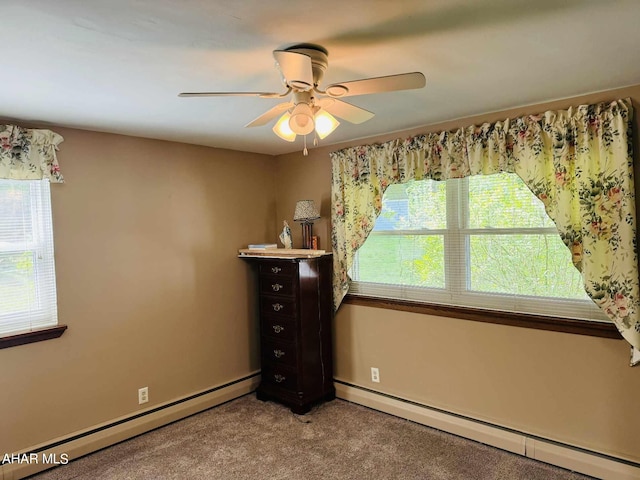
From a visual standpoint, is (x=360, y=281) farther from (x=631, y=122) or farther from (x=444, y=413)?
(x=631, y=122)

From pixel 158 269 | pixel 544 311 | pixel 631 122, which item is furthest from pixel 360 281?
pixel 631 122

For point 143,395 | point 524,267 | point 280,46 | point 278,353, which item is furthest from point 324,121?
point 143,395

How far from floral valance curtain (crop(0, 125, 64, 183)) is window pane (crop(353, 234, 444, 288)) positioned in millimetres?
2325

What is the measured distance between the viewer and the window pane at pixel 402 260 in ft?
10.5

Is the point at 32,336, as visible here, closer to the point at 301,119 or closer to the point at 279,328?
the point at 279,328

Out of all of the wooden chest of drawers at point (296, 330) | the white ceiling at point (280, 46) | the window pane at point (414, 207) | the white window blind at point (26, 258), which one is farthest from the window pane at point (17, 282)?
the window pane at point (414, 207)

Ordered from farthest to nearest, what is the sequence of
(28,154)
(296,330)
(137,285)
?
1. (296,330)
2. (137,285)
3. (28,154)

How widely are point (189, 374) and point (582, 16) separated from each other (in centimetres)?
346

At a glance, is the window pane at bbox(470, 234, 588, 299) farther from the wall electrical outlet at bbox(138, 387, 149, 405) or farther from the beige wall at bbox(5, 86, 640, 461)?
the wall electrical outlet at bbox(138, 387, 149, 405)

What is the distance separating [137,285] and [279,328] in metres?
1.18

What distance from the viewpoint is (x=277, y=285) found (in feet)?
11.8

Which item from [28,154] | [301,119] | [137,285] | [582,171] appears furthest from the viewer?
[137,285]

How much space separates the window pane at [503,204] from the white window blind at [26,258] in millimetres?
2878

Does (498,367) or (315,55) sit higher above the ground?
(315,55)
